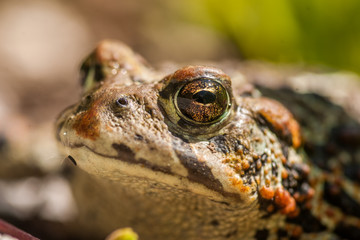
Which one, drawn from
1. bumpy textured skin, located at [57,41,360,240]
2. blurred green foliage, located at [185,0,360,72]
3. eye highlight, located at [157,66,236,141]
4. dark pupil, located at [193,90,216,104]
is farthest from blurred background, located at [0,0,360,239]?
dark pupil, located at [193,90,216,104]

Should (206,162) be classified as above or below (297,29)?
below

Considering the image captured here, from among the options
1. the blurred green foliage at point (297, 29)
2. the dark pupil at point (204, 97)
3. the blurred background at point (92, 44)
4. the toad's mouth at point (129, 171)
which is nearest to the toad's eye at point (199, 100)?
the dark pupil at point (204, 97)

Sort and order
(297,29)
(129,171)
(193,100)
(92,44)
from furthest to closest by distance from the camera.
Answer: (92,44) < (297,29) < (193,100) < (129,171)

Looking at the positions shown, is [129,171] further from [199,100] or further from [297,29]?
[297,29]

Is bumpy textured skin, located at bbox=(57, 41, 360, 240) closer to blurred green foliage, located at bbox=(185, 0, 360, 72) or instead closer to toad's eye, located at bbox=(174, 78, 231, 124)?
toad's eye, located at bbox=(174, 78, 231, 124)

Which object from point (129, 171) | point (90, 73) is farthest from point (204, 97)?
point (90, 73)

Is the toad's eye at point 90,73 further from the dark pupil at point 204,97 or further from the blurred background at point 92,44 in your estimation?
the blurred background at point 92,44

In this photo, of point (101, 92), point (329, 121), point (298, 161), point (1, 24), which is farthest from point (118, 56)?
point (1, 24)
